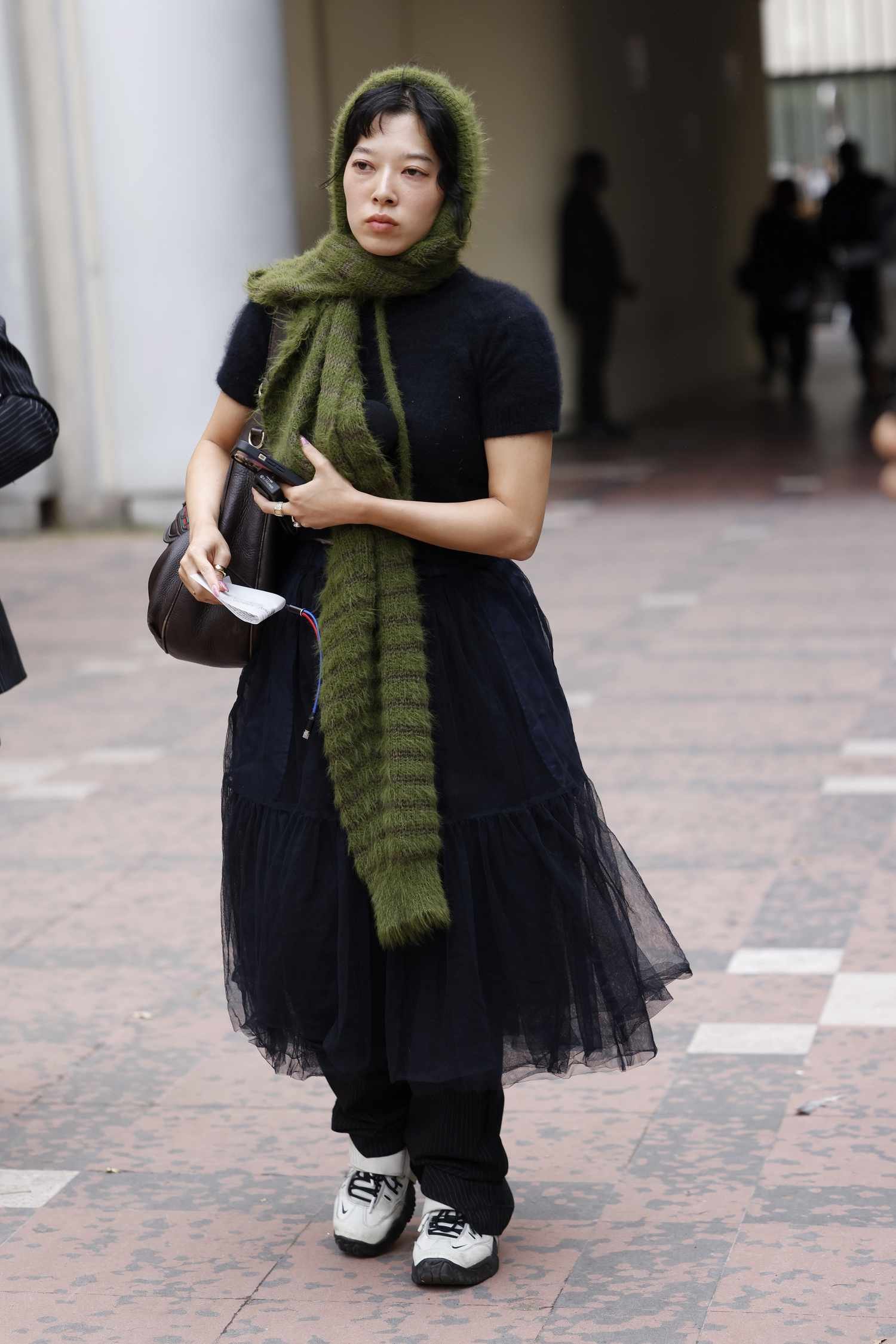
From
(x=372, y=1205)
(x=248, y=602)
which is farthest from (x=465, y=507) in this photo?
(x=372, y=1205)

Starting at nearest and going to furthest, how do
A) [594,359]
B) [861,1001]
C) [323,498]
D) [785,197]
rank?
[323,498] < [861,1001] < [594,359] < [785,197]

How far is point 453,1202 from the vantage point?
120 inches

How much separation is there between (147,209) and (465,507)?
876 centimetres

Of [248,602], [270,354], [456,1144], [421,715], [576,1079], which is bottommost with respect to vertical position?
[576,1079]

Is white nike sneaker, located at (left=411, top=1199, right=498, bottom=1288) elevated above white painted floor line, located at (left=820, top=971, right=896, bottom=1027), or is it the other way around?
white nike sneaker, located at (left=411, top=1199, right=498, bottom=1288)

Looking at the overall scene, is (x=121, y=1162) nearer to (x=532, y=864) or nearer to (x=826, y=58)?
(x=532, y=864)

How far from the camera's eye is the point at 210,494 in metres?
3.06

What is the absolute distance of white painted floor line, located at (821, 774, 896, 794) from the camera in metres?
5.72

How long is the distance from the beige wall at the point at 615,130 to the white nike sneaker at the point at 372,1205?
968 centimetres

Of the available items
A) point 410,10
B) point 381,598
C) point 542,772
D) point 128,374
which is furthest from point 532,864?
point 410,10

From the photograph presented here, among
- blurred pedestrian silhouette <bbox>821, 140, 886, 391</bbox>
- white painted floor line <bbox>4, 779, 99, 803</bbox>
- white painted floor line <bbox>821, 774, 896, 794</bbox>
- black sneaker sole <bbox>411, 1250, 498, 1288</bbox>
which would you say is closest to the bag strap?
black sneaker sole <bbox>411, 1250, 498, 1288</bbox>

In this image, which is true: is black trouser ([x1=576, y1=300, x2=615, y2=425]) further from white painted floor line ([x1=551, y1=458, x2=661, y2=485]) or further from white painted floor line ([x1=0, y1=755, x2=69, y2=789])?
white painted floor line ([x1=0, y1=755, x2=69, y2=789])

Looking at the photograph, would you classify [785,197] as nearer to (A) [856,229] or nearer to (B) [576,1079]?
(A) [856,229]

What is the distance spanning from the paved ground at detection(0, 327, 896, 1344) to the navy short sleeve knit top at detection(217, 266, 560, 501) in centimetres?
122
